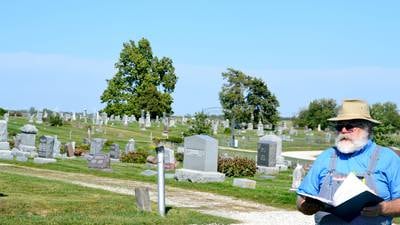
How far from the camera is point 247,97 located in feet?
275

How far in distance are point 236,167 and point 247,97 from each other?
2307 inches

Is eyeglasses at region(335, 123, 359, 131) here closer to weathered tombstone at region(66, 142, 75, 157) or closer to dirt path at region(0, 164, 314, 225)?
dirt path at region(0, 164, 314, 225)

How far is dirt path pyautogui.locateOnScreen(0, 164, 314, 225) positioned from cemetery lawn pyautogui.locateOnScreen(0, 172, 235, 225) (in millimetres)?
975

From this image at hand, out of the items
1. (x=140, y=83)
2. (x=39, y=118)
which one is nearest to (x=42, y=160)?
(x=39, y=118)

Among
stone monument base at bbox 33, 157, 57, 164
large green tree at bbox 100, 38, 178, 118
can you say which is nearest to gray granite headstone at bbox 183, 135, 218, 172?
stone monument base at bbox 33, 157, 57, 164

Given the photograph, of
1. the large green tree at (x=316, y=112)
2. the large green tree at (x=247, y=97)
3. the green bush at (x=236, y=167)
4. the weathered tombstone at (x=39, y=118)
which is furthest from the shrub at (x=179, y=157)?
the large green tree at (x=316, y=112)

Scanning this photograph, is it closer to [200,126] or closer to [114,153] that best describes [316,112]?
[200,126]

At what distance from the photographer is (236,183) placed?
1992 cm

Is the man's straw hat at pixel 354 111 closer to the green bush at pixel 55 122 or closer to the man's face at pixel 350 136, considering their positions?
the man's face at pixel 350 136

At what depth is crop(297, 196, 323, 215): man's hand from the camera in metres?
4.93

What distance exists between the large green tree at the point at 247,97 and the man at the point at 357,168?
77.8 meters

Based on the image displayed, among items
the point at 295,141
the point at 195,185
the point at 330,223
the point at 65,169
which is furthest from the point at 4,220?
the point at 295,141

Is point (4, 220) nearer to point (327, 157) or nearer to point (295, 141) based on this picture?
point (327, 157)

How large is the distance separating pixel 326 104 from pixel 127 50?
35.6 meters
